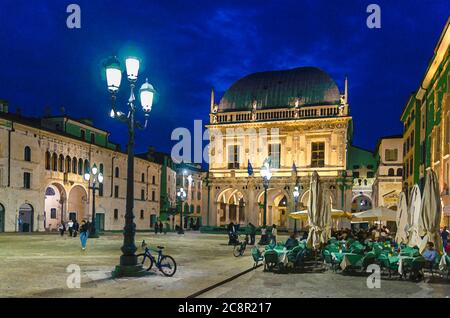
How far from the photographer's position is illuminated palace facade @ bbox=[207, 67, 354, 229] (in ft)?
201

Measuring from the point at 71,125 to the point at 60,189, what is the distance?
7.32 meters

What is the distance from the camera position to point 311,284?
13.5 metres

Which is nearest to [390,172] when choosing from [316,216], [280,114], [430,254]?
[280,114]

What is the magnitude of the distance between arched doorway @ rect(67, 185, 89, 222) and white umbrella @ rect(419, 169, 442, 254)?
139 feet

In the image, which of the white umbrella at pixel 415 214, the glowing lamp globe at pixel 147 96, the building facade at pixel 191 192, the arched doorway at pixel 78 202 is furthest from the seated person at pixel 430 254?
the building facade at pixel 191 192

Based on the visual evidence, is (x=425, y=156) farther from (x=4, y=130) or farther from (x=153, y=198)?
(x=153, y=198)

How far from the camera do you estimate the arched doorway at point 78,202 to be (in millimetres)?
52281

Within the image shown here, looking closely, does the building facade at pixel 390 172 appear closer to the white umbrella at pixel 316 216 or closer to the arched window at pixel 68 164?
the arched window at pixel 68 164

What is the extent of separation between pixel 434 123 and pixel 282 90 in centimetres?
3558

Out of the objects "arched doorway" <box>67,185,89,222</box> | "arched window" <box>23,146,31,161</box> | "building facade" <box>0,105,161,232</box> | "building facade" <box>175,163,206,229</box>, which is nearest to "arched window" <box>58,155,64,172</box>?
"building facade" <box>0,105,161,232</box>

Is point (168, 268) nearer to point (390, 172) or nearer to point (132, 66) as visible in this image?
A: point (132, 66)

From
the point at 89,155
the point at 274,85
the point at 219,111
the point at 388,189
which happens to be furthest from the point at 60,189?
the point at 388,189

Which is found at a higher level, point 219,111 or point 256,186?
point 219,111
